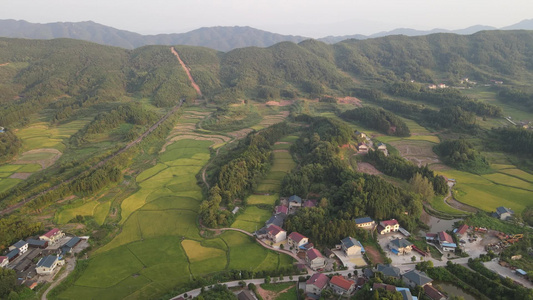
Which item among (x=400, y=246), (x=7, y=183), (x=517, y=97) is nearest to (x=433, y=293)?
(x=400, y=246)

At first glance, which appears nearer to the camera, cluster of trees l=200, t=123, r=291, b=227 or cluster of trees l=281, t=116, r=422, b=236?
cluster of trees l=281, t=116, r=422, b=236

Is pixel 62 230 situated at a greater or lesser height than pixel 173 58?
lesser

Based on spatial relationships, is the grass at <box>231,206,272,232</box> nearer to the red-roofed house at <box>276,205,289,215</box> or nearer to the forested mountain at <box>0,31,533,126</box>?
the red-roofed house at <box>276,205,289,215</box>

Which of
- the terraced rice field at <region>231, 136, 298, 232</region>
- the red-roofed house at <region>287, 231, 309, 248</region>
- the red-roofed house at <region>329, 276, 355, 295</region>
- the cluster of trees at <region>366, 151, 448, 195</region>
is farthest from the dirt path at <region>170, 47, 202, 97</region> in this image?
the red-roofed house at <region>329, 276, 355, 295</region>

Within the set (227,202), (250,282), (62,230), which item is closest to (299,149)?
(227,202)

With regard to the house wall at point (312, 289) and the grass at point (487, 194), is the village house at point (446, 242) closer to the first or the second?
the grass at point (487, 194)

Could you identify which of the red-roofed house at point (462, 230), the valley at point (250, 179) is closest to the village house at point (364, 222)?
the valley at point (250, 179)

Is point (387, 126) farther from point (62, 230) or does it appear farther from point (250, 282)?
point (62, 230)
